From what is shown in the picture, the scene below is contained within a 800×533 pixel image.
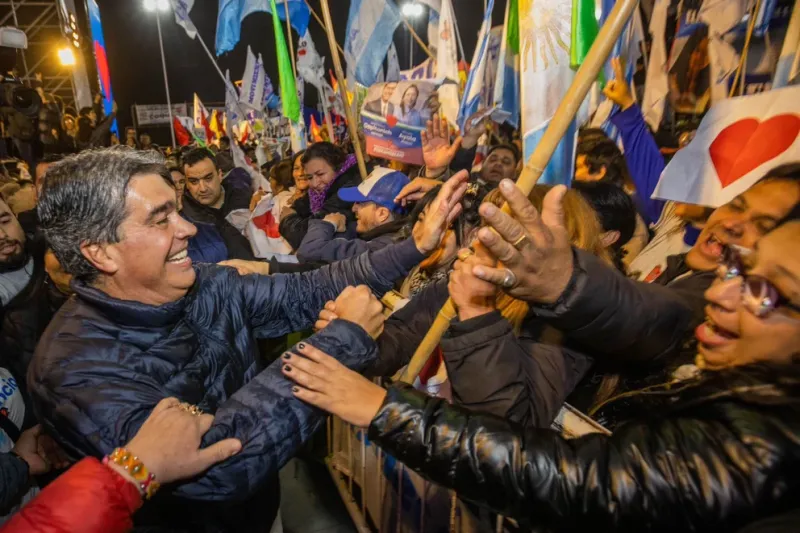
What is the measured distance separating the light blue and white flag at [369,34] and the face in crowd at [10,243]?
341 centimetres

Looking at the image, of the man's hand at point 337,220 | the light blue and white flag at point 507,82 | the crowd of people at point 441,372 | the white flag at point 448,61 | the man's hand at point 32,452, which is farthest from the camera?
the white flag at point 448,61

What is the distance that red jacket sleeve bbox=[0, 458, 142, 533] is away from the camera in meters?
1.04

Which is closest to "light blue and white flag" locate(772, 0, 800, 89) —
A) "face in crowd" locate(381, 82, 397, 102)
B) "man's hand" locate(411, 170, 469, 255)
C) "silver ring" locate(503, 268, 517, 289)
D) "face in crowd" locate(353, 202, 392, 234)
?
"man's hand" locate(411, 170, 469, 255)

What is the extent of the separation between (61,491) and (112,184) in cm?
85

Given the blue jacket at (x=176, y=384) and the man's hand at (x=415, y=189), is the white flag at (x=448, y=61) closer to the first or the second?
the man's hand at (x=415, y=189)

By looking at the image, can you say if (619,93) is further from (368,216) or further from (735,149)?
(368,216)

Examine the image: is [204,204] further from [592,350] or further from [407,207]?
[592,350]

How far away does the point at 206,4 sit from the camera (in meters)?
33.0

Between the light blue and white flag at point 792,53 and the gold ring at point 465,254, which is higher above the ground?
the light blue and white flag at point 792,53

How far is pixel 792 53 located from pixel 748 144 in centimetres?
74

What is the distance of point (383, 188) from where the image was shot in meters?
3.38

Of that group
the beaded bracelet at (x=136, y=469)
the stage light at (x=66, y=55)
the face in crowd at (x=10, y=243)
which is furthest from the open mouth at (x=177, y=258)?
the stage light at (x=66, y=55)

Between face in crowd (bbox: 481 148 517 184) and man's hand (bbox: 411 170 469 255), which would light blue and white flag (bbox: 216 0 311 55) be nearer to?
face in crowd (bbox: 481 148 517 184)

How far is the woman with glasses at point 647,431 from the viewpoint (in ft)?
2.95
